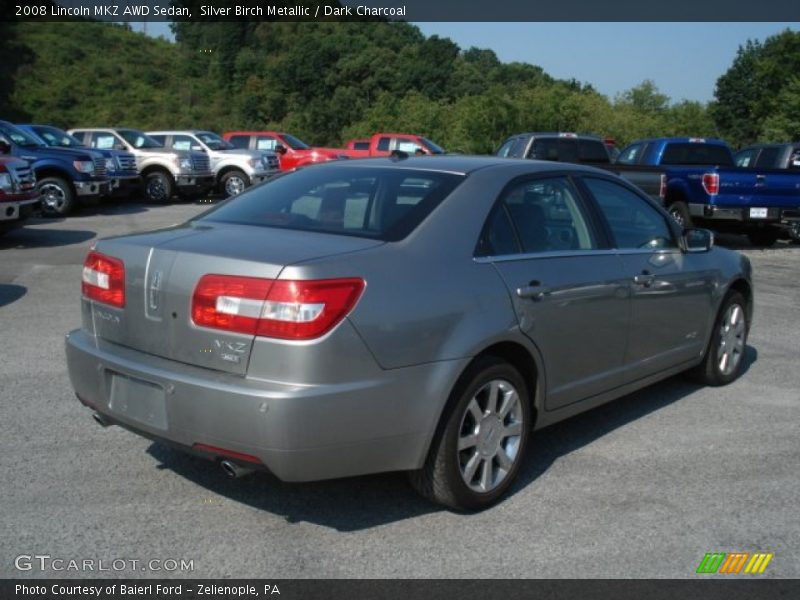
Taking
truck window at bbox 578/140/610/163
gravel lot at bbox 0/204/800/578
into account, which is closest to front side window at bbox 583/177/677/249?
gravel lot at bbox 0/204/800/578

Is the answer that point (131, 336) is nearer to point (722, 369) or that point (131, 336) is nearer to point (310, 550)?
point (310, 550)

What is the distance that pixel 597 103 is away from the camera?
155ft

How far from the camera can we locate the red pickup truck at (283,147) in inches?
1050

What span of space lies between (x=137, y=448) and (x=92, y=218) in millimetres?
14134

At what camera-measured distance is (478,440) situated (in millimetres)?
3979

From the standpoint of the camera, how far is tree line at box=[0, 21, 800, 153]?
45.1m

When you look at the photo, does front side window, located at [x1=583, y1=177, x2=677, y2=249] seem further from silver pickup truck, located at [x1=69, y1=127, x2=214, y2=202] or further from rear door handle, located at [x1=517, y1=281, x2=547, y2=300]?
silver pickup truck, located at [x1=69, y1=127, x2=214, y2=202]

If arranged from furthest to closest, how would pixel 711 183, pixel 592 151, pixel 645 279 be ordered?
pixel 592 151 → pixel 711 183 → pixel 645 279

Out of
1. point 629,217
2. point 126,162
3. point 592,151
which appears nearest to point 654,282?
point 629,217

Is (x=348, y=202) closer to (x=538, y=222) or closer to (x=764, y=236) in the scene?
(x=538, y=222)

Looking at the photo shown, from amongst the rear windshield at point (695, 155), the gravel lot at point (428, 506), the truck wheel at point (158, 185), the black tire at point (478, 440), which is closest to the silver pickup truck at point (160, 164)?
the truck wheel at point (158, 185)

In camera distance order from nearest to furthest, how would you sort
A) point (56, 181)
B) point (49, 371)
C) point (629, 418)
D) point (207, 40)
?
1. point (629, 418)
2. point (49, 371)
3. point (56, 181)
4. point (207, 40)

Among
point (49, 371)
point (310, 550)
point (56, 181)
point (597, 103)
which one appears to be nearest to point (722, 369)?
point (310, 550)

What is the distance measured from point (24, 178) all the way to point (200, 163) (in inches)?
372
